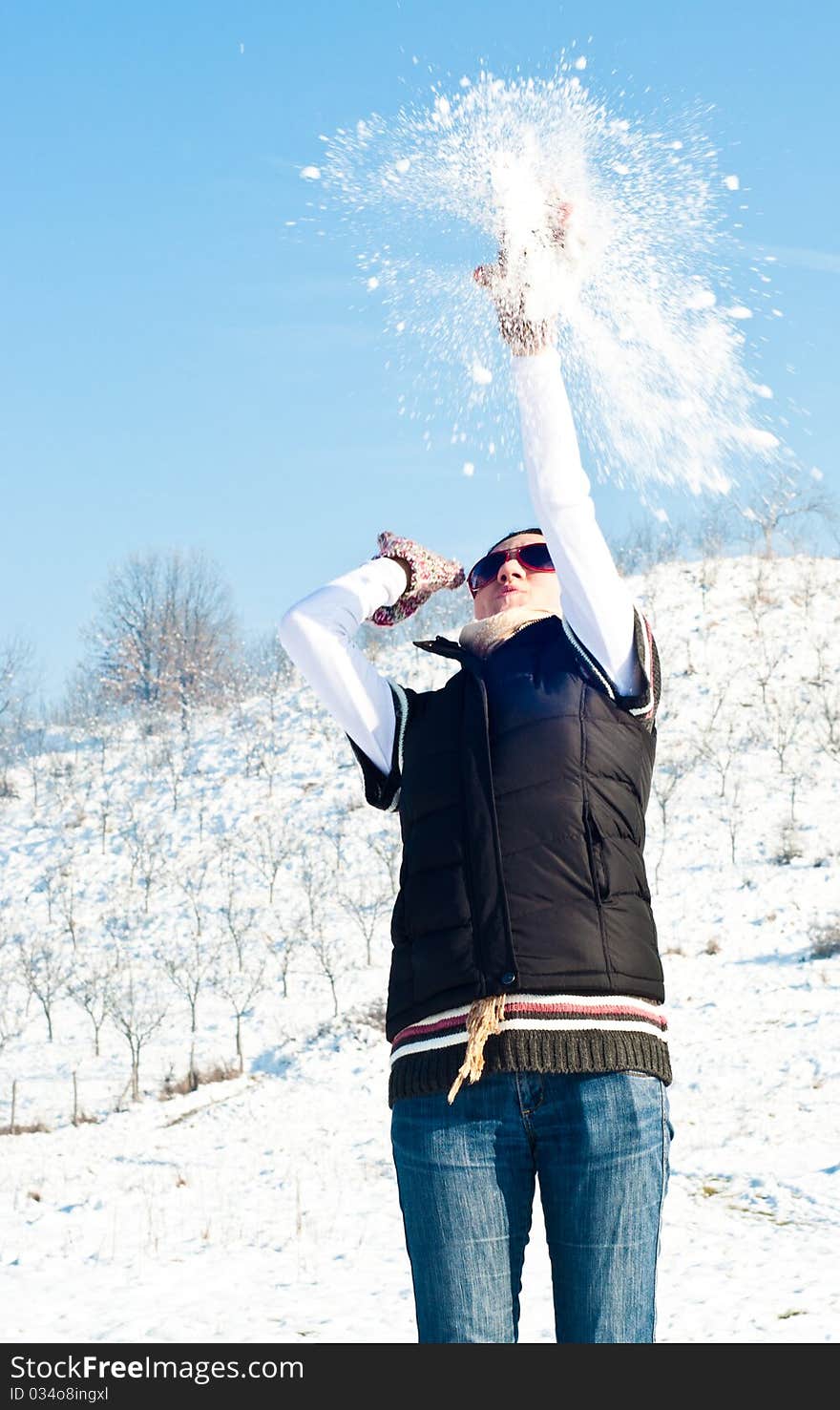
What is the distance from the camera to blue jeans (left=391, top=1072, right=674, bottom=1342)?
1971 mm

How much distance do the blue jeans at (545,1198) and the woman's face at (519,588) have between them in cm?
99

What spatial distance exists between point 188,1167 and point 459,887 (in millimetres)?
12074

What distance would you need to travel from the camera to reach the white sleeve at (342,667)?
93.6 inches

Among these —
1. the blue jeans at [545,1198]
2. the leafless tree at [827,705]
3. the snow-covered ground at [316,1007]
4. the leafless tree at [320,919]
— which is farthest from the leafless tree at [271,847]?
the blue jeans at [545,1198]

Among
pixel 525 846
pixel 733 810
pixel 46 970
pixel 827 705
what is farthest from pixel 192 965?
pixel 525 846

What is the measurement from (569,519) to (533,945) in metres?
0.80

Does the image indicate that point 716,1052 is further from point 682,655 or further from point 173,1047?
point 682,655

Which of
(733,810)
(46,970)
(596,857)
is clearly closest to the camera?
(596,857)

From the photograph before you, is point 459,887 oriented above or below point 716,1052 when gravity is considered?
above

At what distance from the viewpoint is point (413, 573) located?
8.89ft

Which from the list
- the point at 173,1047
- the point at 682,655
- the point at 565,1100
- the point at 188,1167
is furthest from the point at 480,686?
the point at 682,655

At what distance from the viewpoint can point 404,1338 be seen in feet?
16.1

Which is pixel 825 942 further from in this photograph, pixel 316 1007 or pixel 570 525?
pixel 570 525

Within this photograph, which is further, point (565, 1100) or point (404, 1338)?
point (404, 1338)
